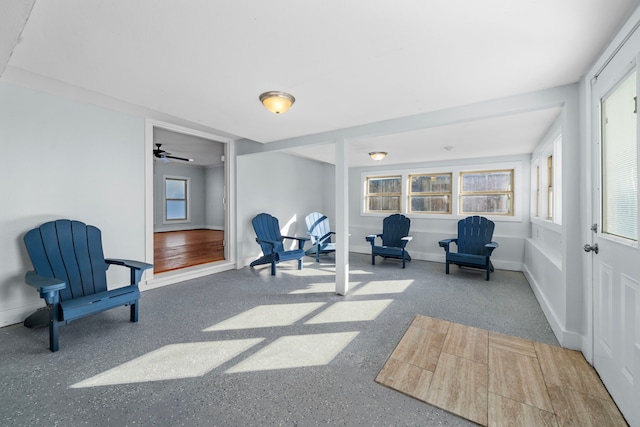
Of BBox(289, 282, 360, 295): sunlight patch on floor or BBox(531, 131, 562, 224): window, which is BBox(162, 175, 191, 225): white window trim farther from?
BBox(531, 131, 562, 224): window

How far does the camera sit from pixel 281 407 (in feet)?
4.89

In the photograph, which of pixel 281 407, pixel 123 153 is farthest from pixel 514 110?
pixel 123 153

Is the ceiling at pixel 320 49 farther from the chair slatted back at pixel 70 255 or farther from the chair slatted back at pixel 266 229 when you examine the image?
the chair slatted back at pixel 266 229

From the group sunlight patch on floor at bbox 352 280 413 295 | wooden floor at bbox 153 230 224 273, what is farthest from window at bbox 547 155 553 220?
wooden floor at bbox 153 230 224 273

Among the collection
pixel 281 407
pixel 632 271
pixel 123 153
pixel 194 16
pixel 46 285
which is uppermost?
pixel 194 16

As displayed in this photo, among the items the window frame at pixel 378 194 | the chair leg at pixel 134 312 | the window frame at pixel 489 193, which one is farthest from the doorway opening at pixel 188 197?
the window frame at pixel 489 193

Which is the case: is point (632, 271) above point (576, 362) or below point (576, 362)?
above

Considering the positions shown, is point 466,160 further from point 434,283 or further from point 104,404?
point 104,404

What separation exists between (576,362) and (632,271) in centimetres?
99

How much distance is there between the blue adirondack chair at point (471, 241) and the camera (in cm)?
423

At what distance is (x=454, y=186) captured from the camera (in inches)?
210

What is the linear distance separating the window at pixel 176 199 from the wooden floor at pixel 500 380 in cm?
896

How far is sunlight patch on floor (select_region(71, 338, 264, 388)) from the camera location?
173 centimetres

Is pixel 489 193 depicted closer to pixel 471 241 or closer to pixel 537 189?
pixel 537 189
